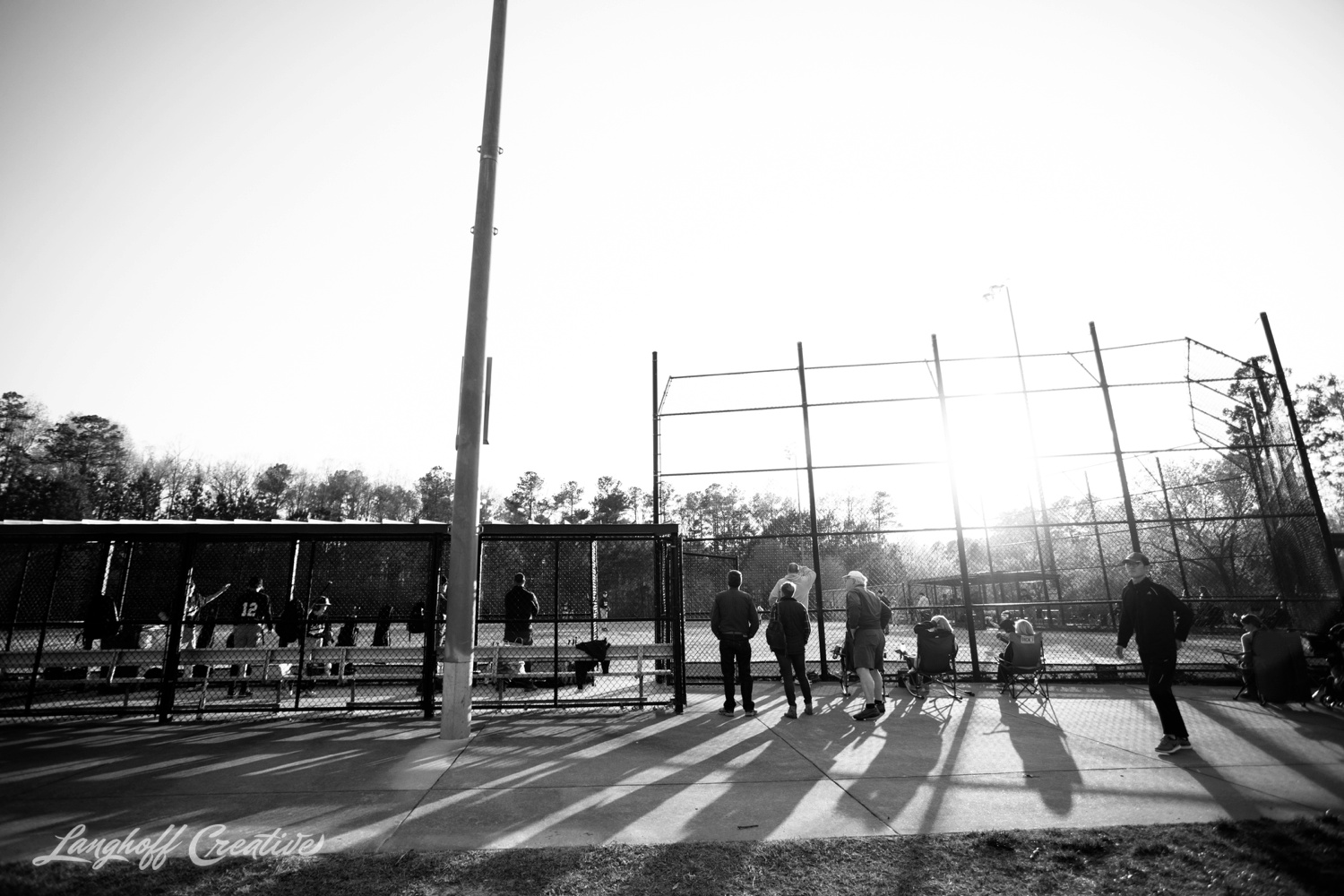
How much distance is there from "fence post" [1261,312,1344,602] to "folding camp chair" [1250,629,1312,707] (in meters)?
3.25

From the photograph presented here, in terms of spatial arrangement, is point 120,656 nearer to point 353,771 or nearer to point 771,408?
point 353,771

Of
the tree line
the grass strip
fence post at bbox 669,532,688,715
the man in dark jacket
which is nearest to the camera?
the grass strip

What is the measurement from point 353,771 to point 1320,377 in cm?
5001

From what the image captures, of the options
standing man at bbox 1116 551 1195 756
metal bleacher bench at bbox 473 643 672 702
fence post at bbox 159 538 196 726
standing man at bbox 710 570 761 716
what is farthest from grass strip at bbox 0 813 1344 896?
fence post at bbox 159 538 196 726

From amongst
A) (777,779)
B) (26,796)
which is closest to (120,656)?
(26,796)

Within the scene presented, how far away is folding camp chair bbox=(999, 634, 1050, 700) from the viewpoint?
356 inches

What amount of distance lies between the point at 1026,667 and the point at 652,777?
637cm

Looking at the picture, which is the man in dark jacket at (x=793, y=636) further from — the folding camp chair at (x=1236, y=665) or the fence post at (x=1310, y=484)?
the fence post at (x=1310, y=484)

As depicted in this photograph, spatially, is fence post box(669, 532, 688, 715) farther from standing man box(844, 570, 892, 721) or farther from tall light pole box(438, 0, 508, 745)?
tall light pole box(438, 0, 508, 745)

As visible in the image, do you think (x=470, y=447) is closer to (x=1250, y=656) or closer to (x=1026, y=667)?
(x=1026, y=667)

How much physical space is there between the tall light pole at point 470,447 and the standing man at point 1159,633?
275 inches

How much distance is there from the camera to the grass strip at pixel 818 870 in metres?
3.24

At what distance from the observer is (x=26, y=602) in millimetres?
19141

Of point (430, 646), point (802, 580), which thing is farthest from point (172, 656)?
point (802, 580)
